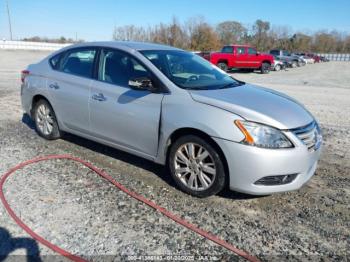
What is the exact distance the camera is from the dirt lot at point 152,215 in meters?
2.87

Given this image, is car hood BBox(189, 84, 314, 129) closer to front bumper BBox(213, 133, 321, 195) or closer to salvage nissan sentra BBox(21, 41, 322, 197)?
salvage nissan sentra BBox(21, 41, 322, 197)

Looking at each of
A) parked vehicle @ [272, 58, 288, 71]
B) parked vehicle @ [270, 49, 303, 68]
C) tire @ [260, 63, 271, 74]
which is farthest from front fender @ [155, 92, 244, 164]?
parked vehicle @ [270, 49, 303, 68]

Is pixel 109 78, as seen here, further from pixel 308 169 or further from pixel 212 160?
pixel 308 169

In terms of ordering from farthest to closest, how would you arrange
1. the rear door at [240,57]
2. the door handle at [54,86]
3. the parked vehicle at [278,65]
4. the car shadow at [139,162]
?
the parked vehicle at [278,65] < the rear door at [240,57] < the door handle at [54,86] < the car shadow at [139,162]

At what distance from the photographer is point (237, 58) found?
73.5ft

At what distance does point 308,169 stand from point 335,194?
2.37 ft

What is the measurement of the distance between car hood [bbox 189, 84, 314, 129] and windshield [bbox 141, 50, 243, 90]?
26 cm

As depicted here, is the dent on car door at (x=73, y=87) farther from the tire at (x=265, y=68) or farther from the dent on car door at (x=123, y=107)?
the tire at (x=265, y=68)

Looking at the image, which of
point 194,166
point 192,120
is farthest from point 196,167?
point 192,120

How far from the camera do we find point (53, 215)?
330 centimetres

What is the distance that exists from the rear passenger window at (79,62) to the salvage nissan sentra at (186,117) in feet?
0.05

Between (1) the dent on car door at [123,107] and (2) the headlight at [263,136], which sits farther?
(1) the dent on car door at [123,107]

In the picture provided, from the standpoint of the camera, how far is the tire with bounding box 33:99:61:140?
17.7 ft

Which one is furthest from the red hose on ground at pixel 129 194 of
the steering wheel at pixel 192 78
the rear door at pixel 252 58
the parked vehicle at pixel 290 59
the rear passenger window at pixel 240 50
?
the parked vehicle at pixel 290 59
